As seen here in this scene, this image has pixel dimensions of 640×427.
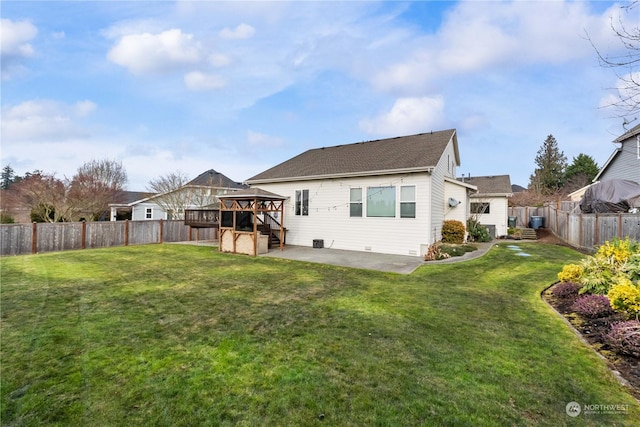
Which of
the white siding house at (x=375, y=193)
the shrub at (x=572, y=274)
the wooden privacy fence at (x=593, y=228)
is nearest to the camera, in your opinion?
the shrub at (x=572, y=274)

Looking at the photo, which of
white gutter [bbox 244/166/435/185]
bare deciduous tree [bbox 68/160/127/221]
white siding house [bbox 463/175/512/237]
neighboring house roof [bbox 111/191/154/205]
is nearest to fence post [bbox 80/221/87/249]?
white gutter [bbox 244/166/435/185]

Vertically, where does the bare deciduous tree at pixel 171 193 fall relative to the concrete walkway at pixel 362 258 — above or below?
above

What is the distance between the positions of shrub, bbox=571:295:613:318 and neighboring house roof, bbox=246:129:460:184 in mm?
6545

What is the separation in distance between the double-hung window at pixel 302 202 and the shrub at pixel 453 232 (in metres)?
6.40

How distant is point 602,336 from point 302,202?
37.4 ft

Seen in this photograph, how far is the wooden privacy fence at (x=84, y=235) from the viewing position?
1238 cm

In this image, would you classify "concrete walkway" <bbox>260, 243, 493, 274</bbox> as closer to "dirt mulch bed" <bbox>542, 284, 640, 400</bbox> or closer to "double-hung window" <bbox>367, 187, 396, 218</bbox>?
"double-hung window" <bbox>367, 187, 396, 218</bbox>

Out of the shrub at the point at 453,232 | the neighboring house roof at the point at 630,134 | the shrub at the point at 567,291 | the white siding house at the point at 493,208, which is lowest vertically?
the shrub at the point at 567,291

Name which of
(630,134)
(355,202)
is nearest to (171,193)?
(355,202)

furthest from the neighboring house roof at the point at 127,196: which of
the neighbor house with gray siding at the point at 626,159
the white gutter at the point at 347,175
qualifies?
the neighbor house with gray siding at the point at 626,159

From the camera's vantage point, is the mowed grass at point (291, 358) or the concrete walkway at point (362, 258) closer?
the mowed grass at point (291, 358)

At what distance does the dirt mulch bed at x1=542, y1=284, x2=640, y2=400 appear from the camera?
295cm

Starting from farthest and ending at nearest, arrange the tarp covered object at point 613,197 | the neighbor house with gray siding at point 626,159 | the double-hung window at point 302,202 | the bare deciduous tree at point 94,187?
the bare deciduous tree at point 94,187, the neighbor house with gray siding at point 626,159, the double-hung window at point 302,202, the tarp covered object at point 613,197

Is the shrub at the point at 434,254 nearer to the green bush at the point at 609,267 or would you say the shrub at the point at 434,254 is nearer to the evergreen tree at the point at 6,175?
the green bush at the point at 609,267
